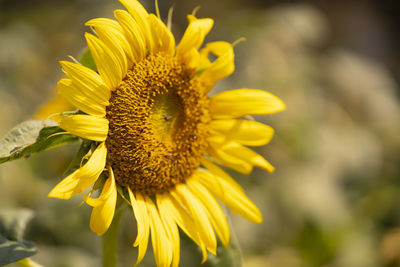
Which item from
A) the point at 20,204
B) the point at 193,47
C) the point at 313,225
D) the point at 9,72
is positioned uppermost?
the point at 193,47

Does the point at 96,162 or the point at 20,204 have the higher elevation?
→ the point at 96,162

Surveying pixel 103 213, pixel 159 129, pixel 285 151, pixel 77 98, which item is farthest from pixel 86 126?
pixel 285 151

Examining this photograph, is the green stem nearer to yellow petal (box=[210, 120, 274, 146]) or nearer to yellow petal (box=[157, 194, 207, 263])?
yellow petal (box=[157, 194, 207, 263])

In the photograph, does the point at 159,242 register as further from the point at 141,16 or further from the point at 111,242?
the point at 141,16

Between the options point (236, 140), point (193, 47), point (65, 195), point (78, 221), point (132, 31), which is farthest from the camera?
point (78, 221)

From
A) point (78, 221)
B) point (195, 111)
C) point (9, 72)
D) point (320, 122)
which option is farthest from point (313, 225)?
point (9, 72)

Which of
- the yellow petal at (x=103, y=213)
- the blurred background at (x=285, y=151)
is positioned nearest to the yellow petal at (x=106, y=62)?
the yellow petal at (x=103, y=213)

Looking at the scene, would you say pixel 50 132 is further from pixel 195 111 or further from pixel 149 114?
pixel 195 111
